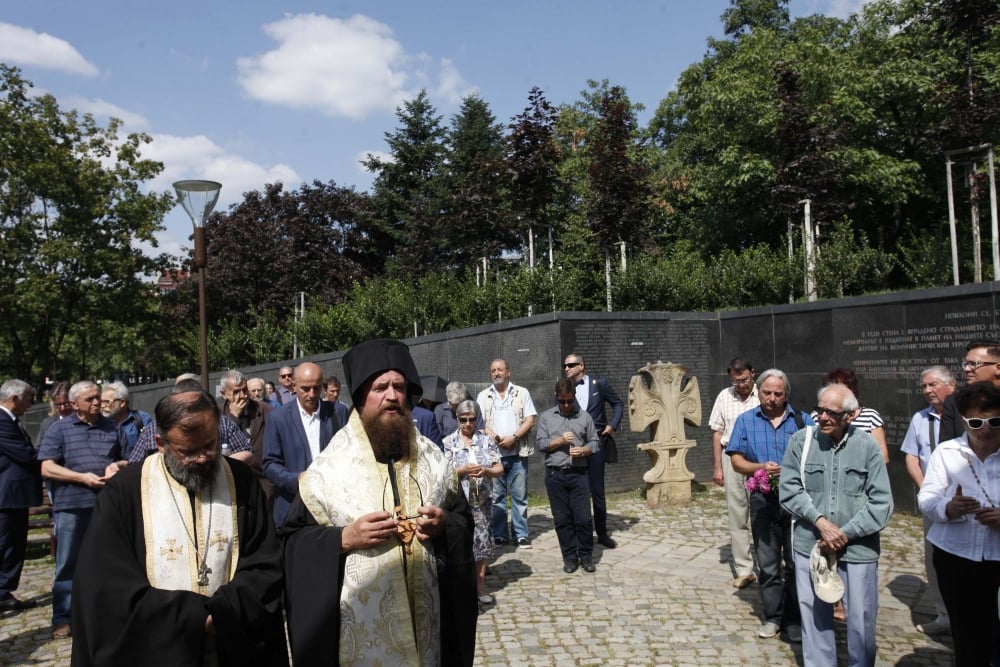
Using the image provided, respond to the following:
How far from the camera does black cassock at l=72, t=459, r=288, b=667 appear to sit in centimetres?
275

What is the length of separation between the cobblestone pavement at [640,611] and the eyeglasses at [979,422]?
195cm

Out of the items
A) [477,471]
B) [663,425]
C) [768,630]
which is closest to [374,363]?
[477,471]

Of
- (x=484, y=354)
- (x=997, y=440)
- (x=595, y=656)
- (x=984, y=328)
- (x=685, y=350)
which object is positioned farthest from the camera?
(x=484, y=354)

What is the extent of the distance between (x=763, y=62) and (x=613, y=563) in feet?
82.1

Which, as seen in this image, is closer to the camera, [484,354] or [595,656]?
[595,656]

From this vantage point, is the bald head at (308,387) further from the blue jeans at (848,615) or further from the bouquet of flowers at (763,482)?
the blue jeans at (848,615)

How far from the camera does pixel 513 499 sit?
8734 mm

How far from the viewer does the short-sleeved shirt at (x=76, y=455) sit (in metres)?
6.23

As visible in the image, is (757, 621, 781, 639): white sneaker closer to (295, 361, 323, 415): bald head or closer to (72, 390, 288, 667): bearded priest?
(295, 361, 323, 415): bald head

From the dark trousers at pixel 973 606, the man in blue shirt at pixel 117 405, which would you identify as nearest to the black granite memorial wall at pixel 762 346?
the dark trousers at pixel 973 606

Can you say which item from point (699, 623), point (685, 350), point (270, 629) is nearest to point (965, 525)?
point (699, 623)

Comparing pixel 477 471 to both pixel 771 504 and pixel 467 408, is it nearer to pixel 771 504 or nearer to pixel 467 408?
pixel 467 408

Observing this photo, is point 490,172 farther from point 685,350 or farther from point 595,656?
point 595,656

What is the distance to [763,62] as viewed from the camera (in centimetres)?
2822
